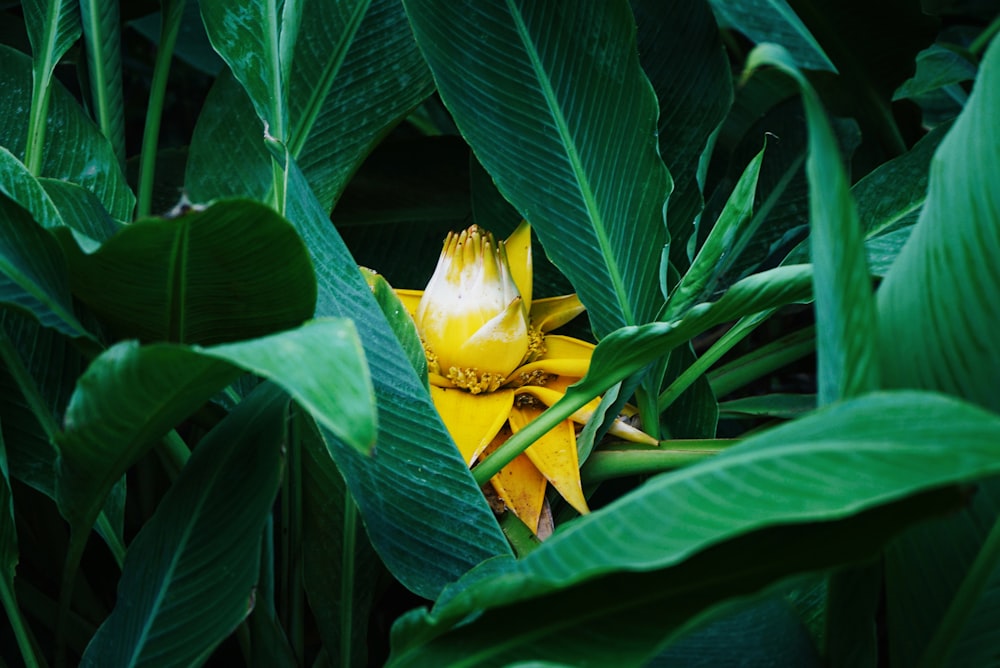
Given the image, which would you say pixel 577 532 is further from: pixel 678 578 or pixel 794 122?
pixel 794 122

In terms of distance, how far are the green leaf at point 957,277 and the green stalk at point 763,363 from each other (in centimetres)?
43

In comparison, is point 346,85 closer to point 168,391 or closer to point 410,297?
point 410,297

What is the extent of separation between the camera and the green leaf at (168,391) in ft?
1.15

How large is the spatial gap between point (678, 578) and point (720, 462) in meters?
0.06

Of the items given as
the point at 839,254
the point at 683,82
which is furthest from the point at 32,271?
the point at 683,82

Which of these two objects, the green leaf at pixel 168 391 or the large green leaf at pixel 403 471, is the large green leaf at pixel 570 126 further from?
the green leaf at pixel 168 391

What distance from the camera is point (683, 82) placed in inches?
31.4

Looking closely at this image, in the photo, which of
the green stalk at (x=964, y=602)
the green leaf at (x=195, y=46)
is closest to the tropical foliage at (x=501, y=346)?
the green stalk at (x=964, y=602)

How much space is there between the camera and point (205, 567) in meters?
0.55

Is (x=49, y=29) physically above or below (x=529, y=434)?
above

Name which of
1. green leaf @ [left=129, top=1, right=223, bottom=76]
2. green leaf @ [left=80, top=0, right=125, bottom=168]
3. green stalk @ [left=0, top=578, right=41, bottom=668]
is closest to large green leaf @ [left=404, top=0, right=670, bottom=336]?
green leaf @ [left=80, top=0, right=125, bottom=168]

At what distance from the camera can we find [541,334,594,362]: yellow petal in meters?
0.71

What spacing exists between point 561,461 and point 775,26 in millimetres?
409

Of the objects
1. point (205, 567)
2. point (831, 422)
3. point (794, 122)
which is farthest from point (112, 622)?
point (794, 122)
